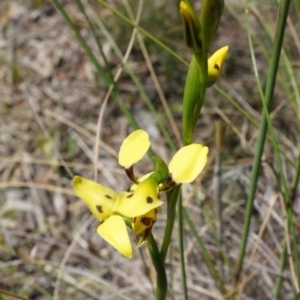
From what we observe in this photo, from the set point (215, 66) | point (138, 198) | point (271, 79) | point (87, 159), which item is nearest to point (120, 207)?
point (138, 198)

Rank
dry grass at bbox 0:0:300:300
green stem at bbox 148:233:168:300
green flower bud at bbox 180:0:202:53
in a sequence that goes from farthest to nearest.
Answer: dry grass at bbox 0:0:300:300, green stem at bbox 148:233:168:300, green flower bud at bbox 180:0:202:53

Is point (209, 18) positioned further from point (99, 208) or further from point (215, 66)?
point (99, 208)

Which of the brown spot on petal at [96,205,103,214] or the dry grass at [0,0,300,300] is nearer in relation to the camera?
the brown spot on petal at [96,205,103,214]

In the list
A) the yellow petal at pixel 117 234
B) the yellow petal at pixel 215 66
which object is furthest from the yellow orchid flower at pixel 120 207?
the yellow petal at pixel 215 66

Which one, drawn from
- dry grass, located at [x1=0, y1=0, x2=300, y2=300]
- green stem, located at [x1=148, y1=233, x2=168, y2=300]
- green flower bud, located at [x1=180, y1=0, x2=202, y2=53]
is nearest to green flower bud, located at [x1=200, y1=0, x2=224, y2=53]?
green flower bud, located at [x1=180, y1=0, x2=202, y2=53]

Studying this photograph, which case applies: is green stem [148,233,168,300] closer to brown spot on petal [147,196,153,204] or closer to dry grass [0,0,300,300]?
brown spot on petal [147,196,153,204]

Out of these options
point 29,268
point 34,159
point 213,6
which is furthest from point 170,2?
point 213,6
